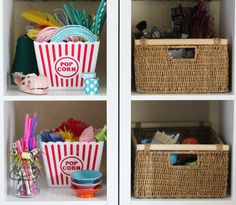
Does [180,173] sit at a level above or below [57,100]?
below

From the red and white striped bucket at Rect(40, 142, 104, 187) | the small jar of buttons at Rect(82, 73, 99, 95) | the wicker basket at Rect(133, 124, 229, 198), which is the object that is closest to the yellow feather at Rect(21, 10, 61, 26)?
the small jar of buttons at Rect(82, 73, 99, 95)

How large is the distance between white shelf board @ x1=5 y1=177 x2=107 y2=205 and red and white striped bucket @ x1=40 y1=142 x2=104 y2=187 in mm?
47

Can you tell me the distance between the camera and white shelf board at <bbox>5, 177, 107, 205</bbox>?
2.09 meters

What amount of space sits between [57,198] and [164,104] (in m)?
0.62

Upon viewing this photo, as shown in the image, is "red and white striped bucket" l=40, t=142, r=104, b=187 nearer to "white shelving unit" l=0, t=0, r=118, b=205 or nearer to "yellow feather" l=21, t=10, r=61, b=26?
"white shelving unit" l=0, t=0, r=118, b=205

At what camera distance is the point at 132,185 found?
7.32 feet

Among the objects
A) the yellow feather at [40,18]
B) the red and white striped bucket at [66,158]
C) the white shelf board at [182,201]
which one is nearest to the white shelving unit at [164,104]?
the white shelf board at [182,201]

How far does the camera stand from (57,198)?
213cm

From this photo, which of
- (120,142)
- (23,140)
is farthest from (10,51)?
(120,142)

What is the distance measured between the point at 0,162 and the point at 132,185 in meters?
0.49

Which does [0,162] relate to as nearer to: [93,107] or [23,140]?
[23,140]

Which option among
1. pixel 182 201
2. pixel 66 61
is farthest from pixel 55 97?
pixel 182 201

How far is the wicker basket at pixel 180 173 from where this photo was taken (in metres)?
2.11

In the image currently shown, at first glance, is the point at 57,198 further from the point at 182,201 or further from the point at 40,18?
the point at 40,18
